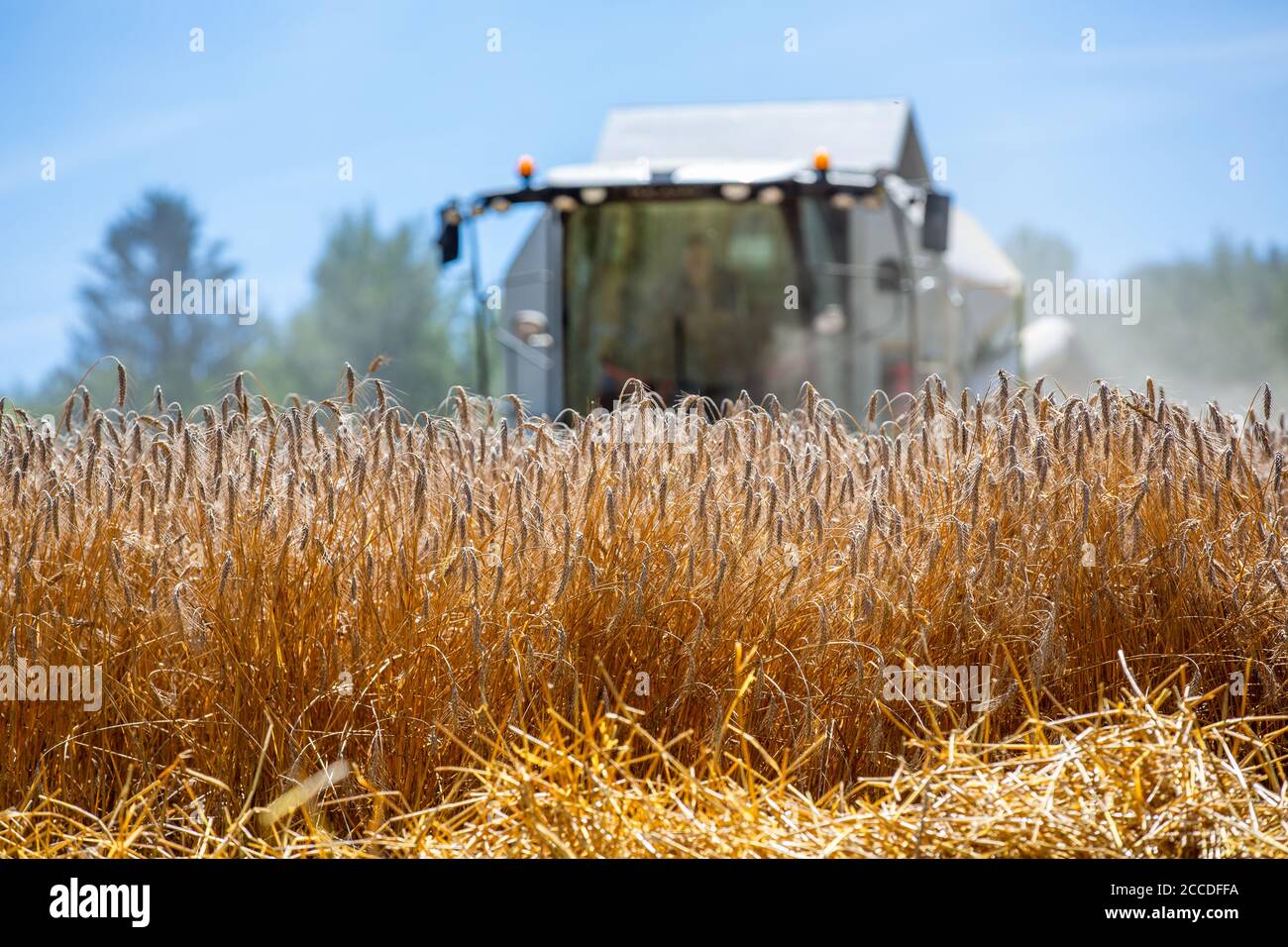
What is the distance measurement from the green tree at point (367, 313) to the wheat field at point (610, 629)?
5400 centimetres

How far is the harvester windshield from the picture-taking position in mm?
7555

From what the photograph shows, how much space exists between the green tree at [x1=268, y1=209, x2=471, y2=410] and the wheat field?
53996mm

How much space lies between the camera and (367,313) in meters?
59.8

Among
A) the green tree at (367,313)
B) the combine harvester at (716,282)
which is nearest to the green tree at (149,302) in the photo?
the green tree at (367,313)

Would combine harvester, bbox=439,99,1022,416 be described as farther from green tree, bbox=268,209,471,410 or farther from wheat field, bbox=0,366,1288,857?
green tree, bbox=268,209,471,410

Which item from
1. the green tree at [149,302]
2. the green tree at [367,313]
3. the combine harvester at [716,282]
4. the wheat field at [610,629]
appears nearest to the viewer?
the wheat field at [610,629]

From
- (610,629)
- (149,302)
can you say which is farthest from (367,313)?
(610,629)

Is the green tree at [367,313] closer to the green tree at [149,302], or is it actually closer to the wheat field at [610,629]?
the green tree at [149,302]

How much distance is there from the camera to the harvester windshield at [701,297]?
7.55m
